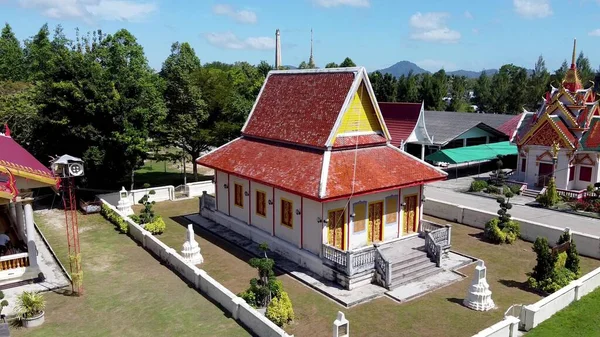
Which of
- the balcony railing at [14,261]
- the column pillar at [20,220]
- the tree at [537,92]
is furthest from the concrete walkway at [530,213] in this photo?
the tree at [537,92]

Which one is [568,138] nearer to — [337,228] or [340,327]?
[337,228]

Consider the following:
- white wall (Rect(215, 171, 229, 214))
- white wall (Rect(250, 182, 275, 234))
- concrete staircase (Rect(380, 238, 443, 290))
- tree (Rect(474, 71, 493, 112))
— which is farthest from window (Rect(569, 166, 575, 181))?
tree (Rect(474, 71, 493, 112))

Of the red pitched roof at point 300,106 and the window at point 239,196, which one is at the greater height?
the red pitched roof at point 300,106

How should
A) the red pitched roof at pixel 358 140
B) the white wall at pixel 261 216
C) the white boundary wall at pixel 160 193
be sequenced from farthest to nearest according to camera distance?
the white boundary wall at pixel 160 193
the white wall at pixel 261 216
the red pitched roof at pixel 358 140

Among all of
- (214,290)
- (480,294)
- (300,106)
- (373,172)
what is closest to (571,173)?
(373,172)

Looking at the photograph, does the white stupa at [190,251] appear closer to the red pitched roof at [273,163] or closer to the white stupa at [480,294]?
the red pitched roof at [273,163]
